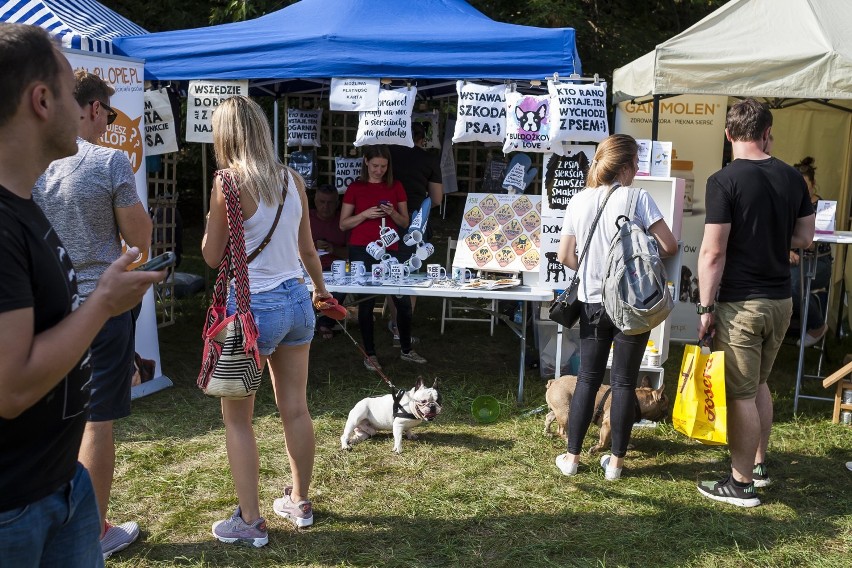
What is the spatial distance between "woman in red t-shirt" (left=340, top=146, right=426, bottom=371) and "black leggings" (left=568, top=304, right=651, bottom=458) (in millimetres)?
2221

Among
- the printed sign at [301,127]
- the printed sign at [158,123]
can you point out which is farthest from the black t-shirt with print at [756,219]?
the printed sign at [301,127]

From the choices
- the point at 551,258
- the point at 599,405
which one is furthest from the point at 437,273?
the point at 599,405

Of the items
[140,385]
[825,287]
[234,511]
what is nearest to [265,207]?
[234,511]

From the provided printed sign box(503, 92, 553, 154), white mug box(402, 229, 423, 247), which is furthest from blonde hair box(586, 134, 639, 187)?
white mug box(402, 229, 423, 247)

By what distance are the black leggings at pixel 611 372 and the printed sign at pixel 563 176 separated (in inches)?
54.0

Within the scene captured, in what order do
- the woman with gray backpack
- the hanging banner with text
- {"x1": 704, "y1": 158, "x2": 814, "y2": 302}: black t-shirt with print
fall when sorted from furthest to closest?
1. the hanging banner with text
2. the woman with gray backpack
3. {"x1": 704, "y1": 158, "x2": 814, "y2": 302}: black t-shirt with print

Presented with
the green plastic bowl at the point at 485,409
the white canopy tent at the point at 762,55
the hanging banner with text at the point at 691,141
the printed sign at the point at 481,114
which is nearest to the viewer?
the white canopy tent at the point at 762,55

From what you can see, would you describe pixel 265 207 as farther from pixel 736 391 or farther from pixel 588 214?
pixel 736 391

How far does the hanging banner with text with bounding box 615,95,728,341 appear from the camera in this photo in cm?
679

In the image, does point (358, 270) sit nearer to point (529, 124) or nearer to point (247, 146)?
point (529, 124)

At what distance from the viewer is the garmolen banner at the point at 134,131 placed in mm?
4895

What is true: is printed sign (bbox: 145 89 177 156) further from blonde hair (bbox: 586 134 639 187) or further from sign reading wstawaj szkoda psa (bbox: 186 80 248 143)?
blonde hair (bbox: 586 134 639 187)

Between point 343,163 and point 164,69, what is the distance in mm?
1715

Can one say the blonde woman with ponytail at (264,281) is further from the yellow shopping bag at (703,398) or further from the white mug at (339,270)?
the white mug at (339,270)
